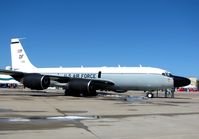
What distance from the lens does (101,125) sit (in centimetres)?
1203

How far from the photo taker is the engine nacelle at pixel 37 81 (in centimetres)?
3472

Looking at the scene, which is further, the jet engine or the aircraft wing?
the aircraft wing

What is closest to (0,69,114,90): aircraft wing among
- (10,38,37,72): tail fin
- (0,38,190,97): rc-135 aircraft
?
(0,38,190,97): rc-135 aircraft

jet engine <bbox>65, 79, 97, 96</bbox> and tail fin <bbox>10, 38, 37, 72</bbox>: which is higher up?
tail fin <bbox>10, 38, 37, 72</bbox>

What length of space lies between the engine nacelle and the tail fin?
952cm

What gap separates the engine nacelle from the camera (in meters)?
34.7

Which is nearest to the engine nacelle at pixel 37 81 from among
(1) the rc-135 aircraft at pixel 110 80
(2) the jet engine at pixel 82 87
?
(1) the rc-135 aircraft at pixel 110 80

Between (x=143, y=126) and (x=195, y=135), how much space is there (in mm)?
2207

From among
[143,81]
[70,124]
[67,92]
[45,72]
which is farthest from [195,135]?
[45,72]

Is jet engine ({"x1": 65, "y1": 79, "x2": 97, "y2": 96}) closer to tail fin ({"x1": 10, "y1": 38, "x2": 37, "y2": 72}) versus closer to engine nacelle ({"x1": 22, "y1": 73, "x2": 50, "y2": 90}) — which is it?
engine nacelle ({"x1": 22, "y1": 73, "x2": 50, "y2": 90})

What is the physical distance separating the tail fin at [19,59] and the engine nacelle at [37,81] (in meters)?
9.52

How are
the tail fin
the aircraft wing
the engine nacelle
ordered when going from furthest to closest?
the tail fin → the aircraft wing → the engine nacelle

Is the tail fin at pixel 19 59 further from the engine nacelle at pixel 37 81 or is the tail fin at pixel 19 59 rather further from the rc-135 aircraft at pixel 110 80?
the engine nacelle at pixel 37 81

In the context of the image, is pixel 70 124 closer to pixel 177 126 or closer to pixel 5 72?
pixel 177 126
